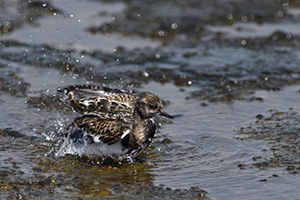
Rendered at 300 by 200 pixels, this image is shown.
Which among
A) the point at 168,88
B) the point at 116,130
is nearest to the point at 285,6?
the point at 168,88

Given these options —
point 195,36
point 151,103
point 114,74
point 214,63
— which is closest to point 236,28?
point 195,36

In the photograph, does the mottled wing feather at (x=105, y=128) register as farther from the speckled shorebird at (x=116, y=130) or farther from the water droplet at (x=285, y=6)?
the water droplet at (x=285, y=6)

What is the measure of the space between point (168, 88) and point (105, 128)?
3036mm

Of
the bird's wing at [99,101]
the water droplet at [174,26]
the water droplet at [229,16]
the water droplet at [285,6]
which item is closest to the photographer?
the bird's wing at [99,101]

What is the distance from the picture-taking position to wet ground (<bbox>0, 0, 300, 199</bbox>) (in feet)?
20.1

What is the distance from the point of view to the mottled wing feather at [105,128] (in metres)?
6.45

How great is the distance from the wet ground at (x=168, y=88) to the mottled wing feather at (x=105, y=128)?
0.32 m

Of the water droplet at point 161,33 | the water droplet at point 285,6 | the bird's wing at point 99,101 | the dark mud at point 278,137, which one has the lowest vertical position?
the dark mud at point 278,137

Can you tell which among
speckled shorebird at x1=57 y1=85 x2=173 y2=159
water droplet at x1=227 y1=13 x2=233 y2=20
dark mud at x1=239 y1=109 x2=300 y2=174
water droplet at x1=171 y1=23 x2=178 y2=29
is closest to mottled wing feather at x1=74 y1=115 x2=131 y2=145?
speckled shorebird at x1=57 y1=85 x2=173 y2=159

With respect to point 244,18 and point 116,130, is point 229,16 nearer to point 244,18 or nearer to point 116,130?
point 244,18

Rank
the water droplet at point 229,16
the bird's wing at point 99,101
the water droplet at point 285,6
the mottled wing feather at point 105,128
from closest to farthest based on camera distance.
→ the mottled wing feather at point 105,128
the bird's wing at point 99,101
the water droplet at point 229,16
the water droplet at point 285,6

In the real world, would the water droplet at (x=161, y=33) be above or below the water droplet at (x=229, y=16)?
below

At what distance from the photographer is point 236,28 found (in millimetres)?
12344

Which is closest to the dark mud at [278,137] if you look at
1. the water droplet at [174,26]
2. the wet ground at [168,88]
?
the wet ground at [168,88]
